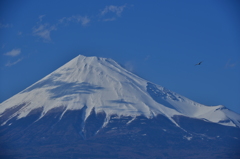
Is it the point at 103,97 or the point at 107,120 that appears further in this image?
the point at 103,97

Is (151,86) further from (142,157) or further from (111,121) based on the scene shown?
(142,157)

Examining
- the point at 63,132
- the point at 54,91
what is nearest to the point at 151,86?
the point at 54,91

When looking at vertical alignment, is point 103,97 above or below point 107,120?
above

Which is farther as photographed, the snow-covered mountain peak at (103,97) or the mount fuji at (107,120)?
the snow-covered mountain peak at (103,97)

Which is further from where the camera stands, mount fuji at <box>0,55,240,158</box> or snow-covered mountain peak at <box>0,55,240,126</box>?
snow-covered mountain peak at <box>0,55,240,126</box>
